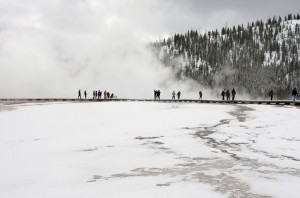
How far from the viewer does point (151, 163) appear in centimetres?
873

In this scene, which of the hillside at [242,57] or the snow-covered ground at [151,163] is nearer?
the snow-covered ground at [151,163]

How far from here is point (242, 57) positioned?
16212cm

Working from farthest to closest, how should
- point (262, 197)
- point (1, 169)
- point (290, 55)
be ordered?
point (290, 55) < point (1, 169) < point (262, 197)

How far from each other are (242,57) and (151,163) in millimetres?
159709

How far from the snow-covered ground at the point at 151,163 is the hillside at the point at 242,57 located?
125497 mm

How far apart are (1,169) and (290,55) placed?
545 feet

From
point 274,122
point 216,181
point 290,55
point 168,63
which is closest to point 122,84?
point 168,63

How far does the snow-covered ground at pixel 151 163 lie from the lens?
260 inches

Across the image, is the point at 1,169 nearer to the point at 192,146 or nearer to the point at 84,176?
the point at 84,176

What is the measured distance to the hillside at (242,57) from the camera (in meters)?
142

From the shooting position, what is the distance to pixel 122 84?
15012 centimetres

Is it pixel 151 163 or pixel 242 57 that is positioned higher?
pixel 242 57

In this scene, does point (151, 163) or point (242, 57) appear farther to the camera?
point (242, 57)

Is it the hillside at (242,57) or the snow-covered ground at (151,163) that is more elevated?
the hillside at (242,57)
